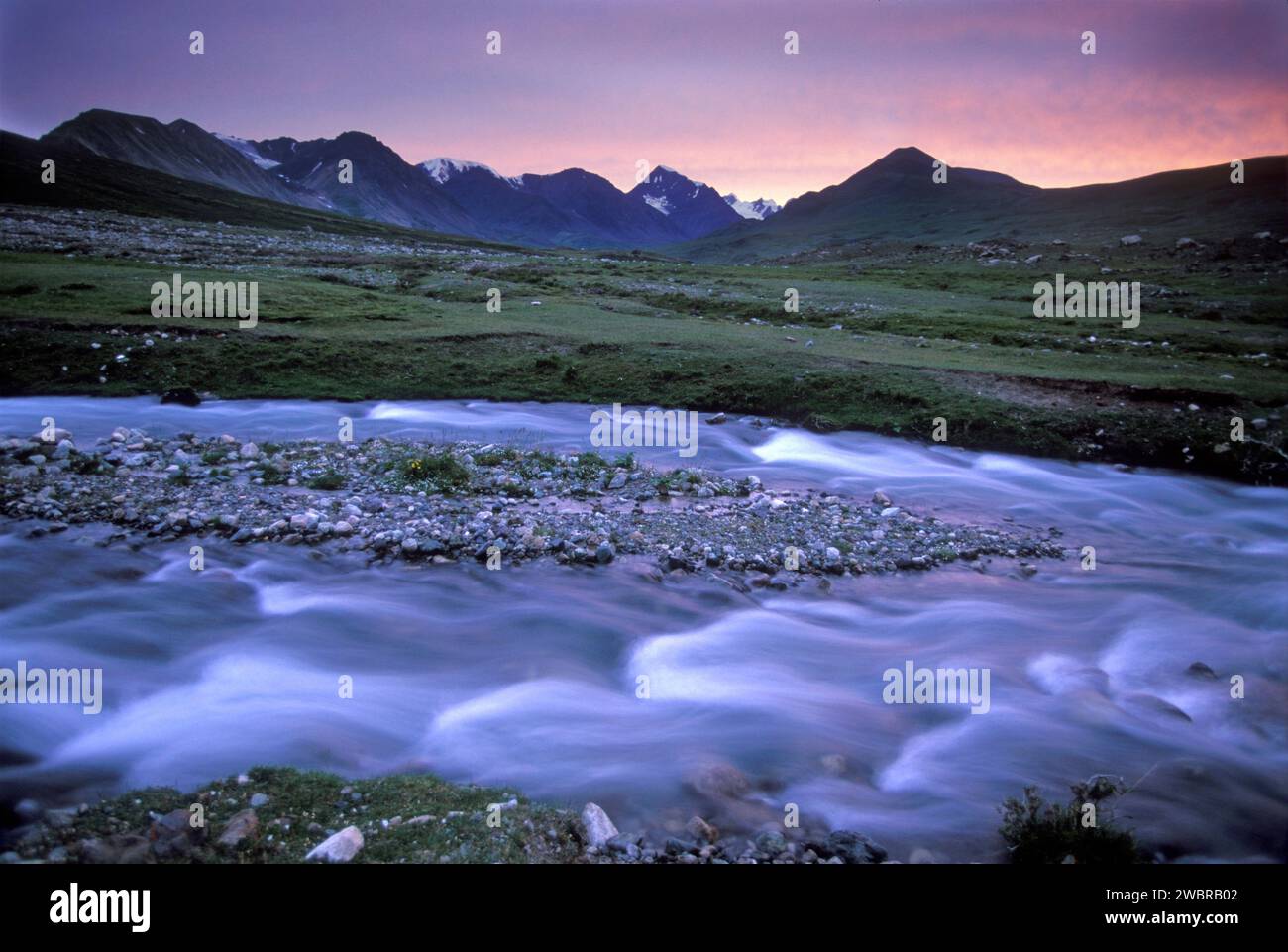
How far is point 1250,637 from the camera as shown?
11336 mm

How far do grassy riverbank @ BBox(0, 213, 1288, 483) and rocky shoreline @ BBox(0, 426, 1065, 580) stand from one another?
6071 millimetres

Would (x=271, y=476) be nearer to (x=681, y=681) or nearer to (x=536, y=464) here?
(x=536, y=464)

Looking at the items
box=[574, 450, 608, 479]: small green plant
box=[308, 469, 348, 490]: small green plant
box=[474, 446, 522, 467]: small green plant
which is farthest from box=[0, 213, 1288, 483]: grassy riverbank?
box=[308, 469, 348, 490]: small green plant

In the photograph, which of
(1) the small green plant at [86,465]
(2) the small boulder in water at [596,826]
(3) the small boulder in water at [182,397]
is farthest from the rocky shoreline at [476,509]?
(2) the small boulder in water at [596,826]

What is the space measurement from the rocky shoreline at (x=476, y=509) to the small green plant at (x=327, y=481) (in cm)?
3

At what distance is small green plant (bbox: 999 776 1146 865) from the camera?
6.16 meters

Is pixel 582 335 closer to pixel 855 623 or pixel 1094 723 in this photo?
pixel 855 623

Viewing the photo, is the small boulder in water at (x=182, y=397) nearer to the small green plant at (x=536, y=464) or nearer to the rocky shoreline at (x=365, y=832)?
the small green plant at (x=536, y=464)

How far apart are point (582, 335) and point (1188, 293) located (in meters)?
43.0

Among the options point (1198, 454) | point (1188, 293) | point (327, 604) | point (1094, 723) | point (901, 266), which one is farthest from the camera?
point (901, 266)

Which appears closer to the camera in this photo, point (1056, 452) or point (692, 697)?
point (692, 697)

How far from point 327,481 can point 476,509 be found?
10.4 feet

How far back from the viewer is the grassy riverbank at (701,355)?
20438mm
